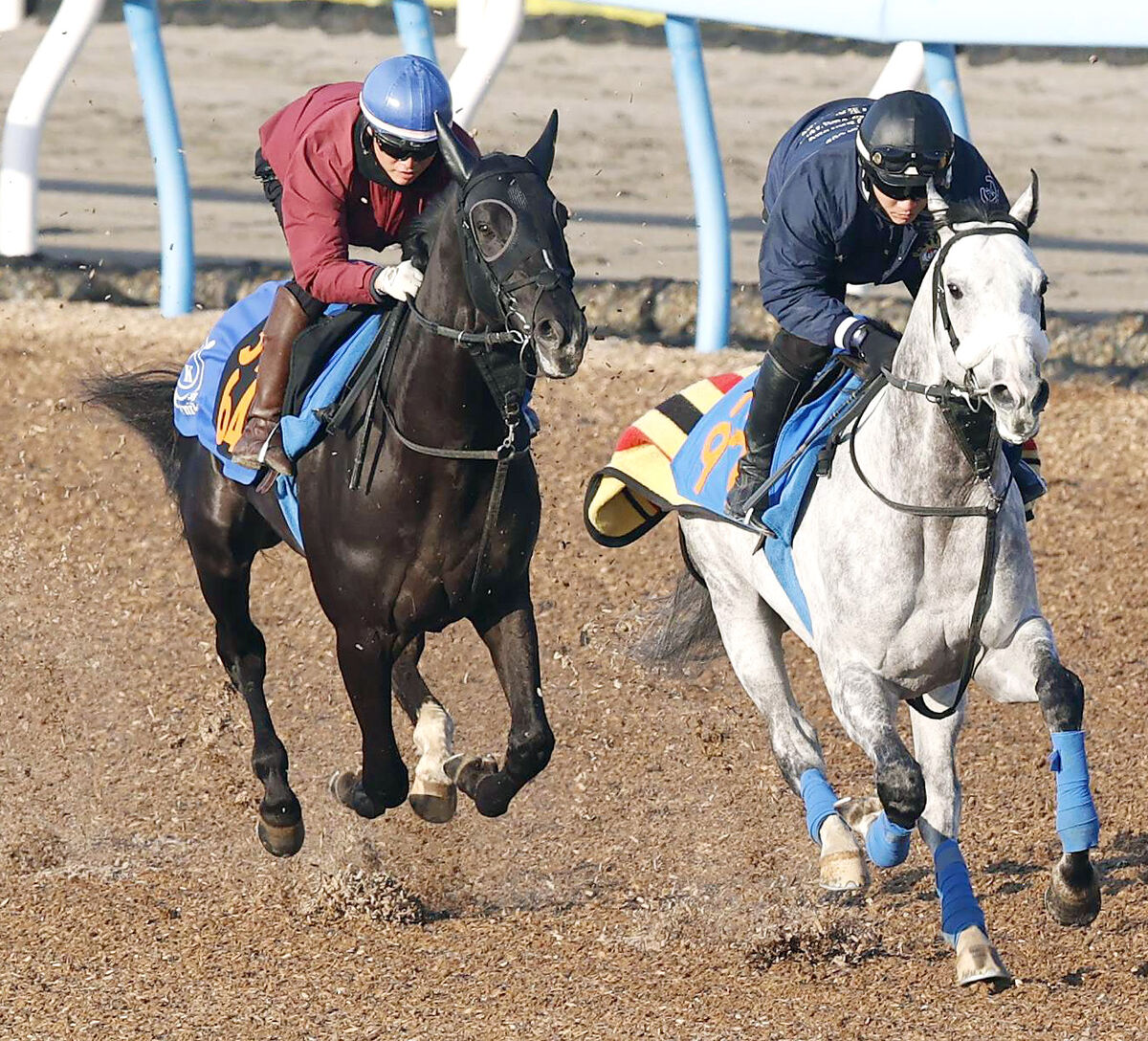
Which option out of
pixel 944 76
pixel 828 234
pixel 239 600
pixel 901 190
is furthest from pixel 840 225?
pixel 944 76

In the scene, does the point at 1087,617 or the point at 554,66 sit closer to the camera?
the point at 1087,617

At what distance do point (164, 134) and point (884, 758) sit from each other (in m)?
6.53

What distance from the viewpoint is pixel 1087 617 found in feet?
25.5

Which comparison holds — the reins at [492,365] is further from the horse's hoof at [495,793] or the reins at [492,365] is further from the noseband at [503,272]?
the horse's hoof at [495,793]

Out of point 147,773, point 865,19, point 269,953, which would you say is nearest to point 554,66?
point 865,19

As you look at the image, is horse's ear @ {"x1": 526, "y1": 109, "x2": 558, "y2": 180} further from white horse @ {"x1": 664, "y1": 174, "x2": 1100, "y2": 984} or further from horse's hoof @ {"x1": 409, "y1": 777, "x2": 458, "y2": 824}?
horse's hoof @ {"x1": 409, "y1": 777, "x2": 458, "y2": 824}

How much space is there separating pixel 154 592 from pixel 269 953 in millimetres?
3006

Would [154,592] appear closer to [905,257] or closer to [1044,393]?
[905,257]

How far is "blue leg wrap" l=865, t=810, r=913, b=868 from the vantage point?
4952 millimetres

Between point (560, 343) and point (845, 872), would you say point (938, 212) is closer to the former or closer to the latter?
point (560, 343)

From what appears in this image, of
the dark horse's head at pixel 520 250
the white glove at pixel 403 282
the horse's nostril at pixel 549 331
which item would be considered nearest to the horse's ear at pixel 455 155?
the dark horse's head at pixel 520 250

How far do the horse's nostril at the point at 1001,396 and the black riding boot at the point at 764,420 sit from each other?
3.67 ft

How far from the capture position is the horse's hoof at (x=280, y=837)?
6.00 m

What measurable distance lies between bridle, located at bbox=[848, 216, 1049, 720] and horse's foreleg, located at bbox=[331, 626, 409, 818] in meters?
1.32
